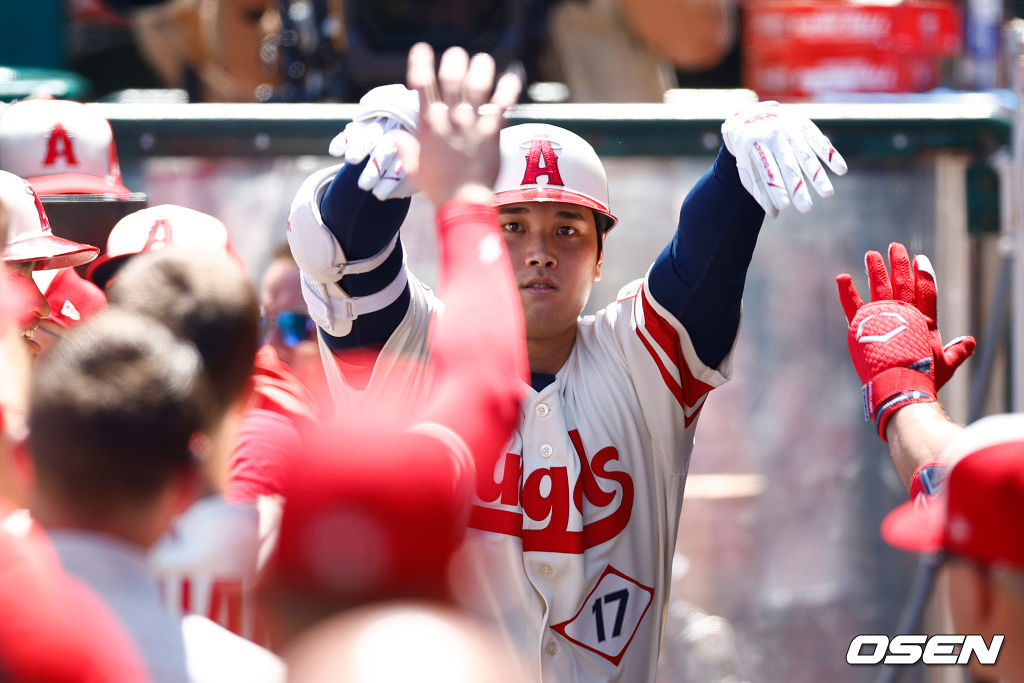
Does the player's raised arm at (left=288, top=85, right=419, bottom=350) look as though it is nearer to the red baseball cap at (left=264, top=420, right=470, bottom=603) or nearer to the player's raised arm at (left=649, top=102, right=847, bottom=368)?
the player's raised arm at (left=649, top=102, right=847, bottom=368)

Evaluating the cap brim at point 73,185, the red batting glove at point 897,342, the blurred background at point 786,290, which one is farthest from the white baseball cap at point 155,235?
the red batting glove at point 897,342

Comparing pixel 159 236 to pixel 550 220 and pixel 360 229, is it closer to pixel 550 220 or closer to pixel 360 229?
pixel 360 229

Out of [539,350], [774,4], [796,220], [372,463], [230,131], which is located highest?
[774,4]

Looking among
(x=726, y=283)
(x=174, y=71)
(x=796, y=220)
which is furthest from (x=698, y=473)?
(x=174, y=71)

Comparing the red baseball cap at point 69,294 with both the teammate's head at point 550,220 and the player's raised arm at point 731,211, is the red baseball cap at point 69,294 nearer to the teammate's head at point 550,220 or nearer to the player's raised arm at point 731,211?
the teammate's head at point 550,220

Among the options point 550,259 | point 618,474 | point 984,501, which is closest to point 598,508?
point 618,474

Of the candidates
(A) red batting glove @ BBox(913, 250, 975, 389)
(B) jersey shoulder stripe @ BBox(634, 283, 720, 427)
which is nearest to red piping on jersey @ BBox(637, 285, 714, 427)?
(B) jersey shoulder stripe @ BBox(634, 283, 720, 427)

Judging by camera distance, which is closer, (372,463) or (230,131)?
(372,463)

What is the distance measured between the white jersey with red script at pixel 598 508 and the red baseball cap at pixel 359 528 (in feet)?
4.01

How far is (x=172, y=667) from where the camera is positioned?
1.24 meters

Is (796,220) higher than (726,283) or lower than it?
higher

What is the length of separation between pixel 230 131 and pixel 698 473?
2035mm

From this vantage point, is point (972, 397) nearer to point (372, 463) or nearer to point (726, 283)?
point (726, 283)

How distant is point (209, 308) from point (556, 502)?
103 centimetres
